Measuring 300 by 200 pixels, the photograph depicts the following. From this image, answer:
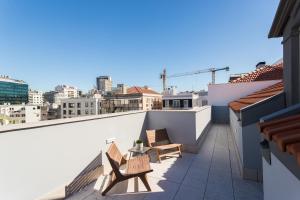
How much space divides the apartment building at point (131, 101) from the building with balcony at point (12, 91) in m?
75.3

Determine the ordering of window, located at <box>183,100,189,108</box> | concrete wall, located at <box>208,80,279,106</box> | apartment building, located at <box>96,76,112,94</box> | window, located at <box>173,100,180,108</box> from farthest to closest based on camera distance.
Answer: apartment building, located at <box>96,76,112,94</box> < window, located at <box>173,100,180,108</box> < window, located at <box>183,100,189,108</box> < concrete wall, located at <box>208,80,279,106</box>

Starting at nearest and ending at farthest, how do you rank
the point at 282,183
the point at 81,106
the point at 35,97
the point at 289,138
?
the point at 289,138 → the point at 282,183 → the point at 81,106 → the point at 35,97

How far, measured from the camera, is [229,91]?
1298 cm

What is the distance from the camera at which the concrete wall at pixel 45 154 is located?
8.30 feet

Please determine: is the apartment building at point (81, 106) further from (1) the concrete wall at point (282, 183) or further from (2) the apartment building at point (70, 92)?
(2) the apartment building at point (70, 92)

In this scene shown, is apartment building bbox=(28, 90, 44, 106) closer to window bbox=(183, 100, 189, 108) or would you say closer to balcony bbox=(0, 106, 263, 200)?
window bbox=(183, 100, 189, 108)

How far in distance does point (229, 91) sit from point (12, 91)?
115968 mm

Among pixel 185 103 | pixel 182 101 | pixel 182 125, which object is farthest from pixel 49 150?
pixel 182 101

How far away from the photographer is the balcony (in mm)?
2641

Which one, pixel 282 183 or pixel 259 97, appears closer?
pixel 282 183

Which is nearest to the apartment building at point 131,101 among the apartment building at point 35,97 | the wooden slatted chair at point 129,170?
the wooden slatted chair at point 129,170

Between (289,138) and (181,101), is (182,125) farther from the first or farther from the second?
(181,101)

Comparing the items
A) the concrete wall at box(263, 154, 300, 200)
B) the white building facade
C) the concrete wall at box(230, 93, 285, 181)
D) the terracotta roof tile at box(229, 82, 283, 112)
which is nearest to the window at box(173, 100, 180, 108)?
the white building facade

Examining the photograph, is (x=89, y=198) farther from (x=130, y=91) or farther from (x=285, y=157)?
(x=130, y=91)
